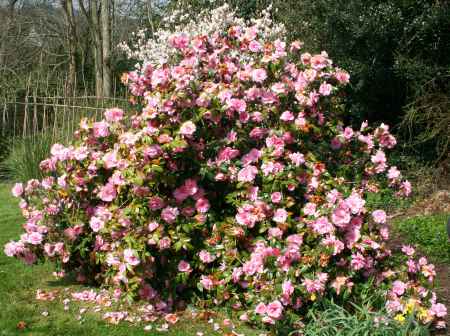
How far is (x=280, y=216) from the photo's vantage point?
11.9ft

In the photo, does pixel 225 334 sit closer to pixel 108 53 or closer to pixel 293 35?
pixel 293 35

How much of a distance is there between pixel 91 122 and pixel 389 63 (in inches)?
214

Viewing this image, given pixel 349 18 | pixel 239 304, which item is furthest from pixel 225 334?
pixel 349 18

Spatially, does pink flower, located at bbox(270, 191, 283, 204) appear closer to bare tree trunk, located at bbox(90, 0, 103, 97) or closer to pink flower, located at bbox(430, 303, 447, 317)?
pink flower, located at bbox(430, 303, 447, 317)

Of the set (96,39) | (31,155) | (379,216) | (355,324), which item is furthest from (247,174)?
(96,39)

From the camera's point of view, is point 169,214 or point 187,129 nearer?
point 187,129

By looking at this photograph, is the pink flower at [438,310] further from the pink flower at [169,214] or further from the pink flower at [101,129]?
the pink flower at [101,129]

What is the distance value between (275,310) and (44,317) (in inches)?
65.0

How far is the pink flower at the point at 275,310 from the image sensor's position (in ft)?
10.6

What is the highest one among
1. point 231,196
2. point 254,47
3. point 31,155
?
point 254,47

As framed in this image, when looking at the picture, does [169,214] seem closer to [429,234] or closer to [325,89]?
[325,89]

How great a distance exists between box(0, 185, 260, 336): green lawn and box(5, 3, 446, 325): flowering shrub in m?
0.25

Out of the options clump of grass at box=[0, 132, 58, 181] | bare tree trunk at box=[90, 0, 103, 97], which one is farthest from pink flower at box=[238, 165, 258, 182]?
bare tree trunk at box=[90, 0, 103, 97]

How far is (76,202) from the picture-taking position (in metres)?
4.37
